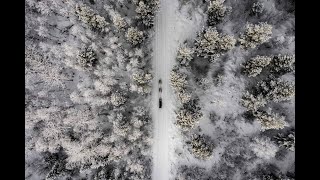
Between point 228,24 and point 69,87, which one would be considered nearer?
point 228,24

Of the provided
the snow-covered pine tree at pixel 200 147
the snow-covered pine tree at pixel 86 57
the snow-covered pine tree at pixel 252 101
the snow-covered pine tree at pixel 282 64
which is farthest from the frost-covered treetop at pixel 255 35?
the snow-covered pine tree at pixel 86 57

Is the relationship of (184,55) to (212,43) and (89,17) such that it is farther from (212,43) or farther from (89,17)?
(89,17)

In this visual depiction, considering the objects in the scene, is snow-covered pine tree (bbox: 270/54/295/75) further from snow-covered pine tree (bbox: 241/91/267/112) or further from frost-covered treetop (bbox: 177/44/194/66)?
frost-covered treetop (bbox: 177/44/194/66)

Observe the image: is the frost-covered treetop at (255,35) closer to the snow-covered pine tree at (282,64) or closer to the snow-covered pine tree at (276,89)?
the snow-covered pine tree at (282,64)
